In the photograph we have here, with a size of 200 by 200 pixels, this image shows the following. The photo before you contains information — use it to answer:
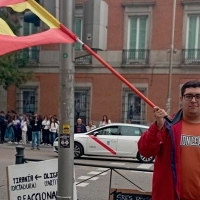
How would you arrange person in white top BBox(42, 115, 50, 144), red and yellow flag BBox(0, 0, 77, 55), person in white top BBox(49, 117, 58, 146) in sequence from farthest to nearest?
person in white top BBox(42, 115, 50, 144) < person in white top BBox(49, 117, 58, 146) < red and yellow flag BBox(0, 0, 77, 55)

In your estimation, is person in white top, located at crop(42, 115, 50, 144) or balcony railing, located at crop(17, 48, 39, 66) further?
balcony railing, located at crop(17, 48, 39, 66)

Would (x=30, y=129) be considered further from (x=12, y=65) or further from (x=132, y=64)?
(x=132, y=64)

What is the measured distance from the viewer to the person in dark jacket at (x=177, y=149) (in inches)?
123

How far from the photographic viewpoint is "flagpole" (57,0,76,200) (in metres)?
4.71

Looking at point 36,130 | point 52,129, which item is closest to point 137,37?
point 52,129

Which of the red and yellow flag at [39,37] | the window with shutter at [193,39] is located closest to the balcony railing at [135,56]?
the window with shutter at [193,39]

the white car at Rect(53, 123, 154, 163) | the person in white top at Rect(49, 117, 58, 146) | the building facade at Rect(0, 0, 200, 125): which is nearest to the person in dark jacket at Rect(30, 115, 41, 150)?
the person in white top at Rect(49, 117, 58, 146)

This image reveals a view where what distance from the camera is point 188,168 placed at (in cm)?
312

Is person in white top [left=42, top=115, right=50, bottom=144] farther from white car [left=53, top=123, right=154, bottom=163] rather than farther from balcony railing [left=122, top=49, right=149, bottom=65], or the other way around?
balcony railing [left=122, top=49, right=149, bottom=65]

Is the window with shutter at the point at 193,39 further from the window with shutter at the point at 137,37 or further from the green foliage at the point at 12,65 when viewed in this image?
the green foliage at the point at 12,65

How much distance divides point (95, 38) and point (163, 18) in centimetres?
1961

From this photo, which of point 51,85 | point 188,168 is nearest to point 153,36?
point 51,85

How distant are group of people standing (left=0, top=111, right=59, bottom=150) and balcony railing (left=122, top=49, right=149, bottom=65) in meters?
6.39

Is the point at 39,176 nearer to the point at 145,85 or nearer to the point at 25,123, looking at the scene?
the point at 25,123
